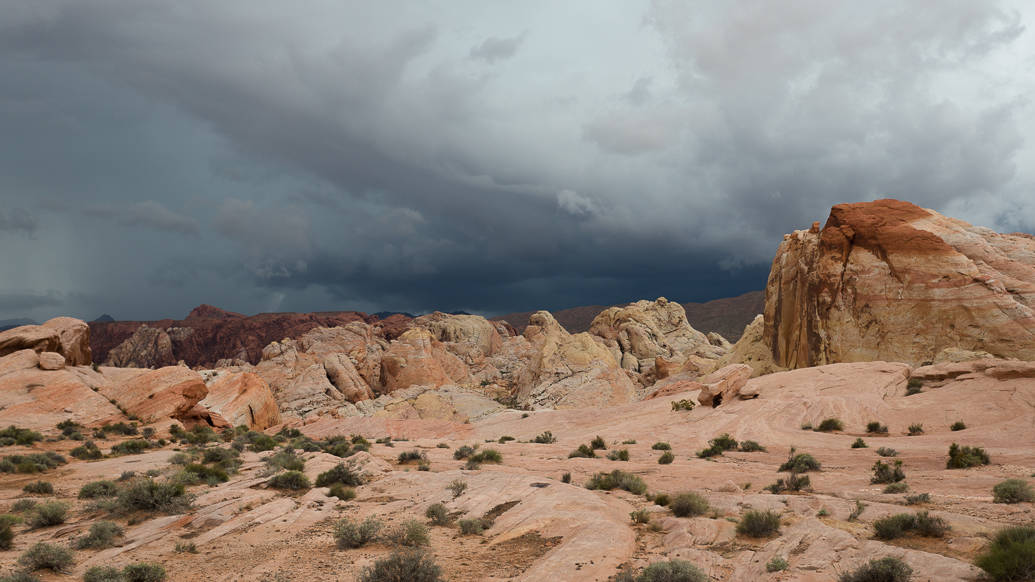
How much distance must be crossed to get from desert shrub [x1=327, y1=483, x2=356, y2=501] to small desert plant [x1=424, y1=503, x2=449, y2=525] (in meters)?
3.50

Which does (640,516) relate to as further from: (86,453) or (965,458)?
(86,453)

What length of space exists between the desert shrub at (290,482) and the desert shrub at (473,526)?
23.3 ft

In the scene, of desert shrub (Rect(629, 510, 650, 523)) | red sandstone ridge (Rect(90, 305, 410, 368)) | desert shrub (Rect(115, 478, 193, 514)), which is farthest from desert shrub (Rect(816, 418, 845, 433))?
red sandstone ridge (Rect(90, 305, 410, 368))

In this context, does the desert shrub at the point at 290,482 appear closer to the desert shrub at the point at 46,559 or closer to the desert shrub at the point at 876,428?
the desert shrub at the point at 46,559

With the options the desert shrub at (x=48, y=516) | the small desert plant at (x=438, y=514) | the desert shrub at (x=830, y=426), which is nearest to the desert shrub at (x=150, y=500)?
the desert shrub at (x=48, y=516)

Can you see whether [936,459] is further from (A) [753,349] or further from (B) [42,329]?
(B) [42,329]

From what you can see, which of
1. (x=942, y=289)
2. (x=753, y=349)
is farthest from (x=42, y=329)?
(x=942, y=289)

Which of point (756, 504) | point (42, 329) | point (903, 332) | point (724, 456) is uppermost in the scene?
point (42, 329)

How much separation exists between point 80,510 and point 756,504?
19.2 m

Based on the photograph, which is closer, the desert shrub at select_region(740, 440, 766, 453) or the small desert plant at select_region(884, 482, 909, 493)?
the small desert plant at select_region(884, 482, 909, 493)

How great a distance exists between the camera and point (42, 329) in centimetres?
3841

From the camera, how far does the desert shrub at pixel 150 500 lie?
13438 mm

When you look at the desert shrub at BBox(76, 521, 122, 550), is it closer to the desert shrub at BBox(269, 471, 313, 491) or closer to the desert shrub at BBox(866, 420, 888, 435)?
the desert shrub at BBox(269, 471, 313, 491)

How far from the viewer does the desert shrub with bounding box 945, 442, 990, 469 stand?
51.2 feet
